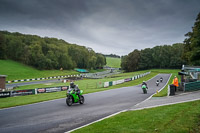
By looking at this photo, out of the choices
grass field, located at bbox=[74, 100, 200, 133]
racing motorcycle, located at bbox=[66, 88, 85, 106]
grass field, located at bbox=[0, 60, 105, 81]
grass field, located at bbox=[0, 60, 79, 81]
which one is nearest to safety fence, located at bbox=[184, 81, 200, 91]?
grass field, located at bbox=[74, 100, 200, 133]

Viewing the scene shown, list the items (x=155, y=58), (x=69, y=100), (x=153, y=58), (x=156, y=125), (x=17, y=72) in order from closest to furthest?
(x=156, y=125) < (x=69, y=100) < (x=17, y=72) < (x=155, y=58) < (x=153, y=58)

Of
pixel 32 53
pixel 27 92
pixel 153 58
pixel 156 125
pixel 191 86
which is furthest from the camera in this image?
pixel 153 58

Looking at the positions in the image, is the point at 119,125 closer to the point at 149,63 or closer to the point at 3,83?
the point at 3,83

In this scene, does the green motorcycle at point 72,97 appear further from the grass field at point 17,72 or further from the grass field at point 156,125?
the grass field at point 17,72

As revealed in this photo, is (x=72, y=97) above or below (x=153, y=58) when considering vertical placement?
below

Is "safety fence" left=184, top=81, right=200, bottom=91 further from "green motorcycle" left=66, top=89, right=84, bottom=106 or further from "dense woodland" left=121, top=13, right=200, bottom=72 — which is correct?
"dense woodland" left=121, top=13, right=200, bottom=72

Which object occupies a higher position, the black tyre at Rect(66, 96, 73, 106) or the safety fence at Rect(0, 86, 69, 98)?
the black tyre at Rect(66, 96, 73, 106)

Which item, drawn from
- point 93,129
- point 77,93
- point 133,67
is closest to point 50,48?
point 133,67

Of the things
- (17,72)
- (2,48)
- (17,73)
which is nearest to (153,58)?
(17,72)

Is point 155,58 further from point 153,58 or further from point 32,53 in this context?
point 32,53

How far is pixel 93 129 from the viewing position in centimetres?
670

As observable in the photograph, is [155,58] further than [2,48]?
Yes

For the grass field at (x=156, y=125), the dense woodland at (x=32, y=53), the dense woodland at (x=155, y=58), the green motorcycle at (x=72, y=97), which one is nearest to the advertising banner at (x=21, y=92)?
the green motorcycle at (x=72, y=97)

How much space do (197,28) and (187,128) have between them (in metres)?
41.8
